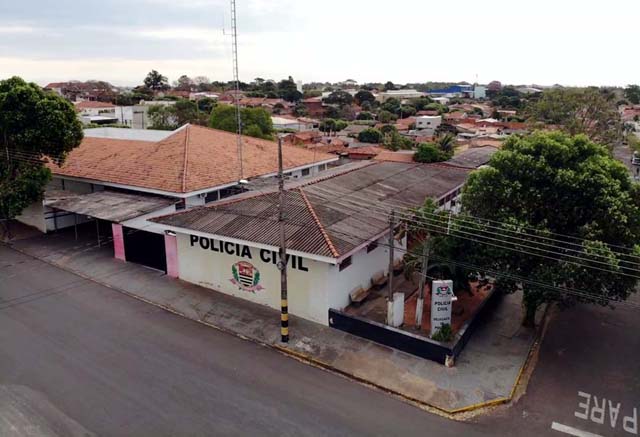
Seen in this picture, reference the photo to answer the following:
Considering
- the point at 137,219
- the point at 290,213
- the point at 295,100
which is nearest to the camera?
the point at 290,213

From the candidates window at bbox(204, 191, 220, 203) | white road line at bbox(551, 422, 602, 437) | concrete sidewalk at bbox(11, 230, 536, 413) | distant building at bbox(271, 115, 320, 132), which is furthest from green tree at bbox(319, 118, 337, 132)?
white road line at bbox(551, 422, 602, 437)

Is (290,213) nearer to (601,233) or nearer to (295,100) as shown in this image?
(601,233)

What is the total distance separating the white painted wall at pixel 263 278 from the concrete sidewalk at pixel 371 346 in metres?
0.34

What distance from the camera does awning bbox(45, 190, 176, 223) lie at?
21.9m

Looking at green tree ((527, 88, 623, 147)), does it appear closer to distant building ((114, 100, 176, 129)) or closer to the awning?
the awning

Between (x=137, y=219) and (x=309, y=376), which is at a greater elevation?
(x=137, y=219)

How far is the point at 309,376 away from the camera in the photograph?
13812 mm

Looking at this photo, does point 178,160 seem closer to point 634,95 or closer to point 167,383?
point 167,383

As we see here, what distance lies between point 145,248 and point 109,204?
3489 millimetres

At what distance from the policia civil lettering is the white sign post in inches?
168

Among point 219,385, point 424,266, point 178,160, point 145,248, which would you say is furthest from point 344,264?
point 178,160

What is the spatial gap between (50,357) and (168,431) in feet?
17.6

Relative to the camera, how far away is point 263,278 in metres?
17.8

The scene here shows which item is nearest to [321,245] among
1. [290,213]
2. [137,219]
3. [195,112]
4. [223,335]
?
[290,213]
